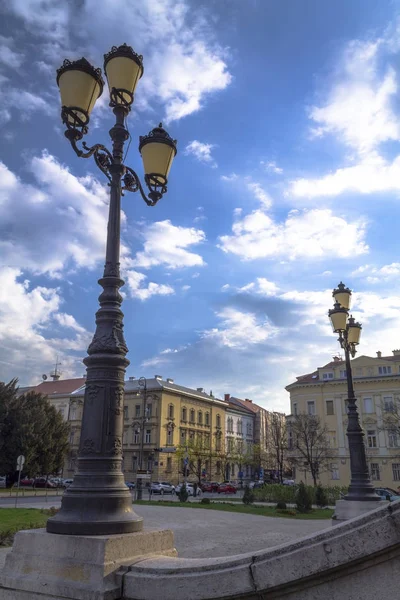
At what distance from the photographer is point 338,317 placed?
543 inches

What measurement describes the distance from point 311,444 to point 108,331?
151 feet

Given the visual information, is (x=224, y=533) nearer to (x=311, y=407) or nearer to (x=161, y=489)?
(x=161, y=489)

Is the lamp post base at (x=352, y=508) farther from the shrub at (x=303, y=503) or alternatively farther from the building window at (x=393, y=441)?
the building window at (x=393, y=441)

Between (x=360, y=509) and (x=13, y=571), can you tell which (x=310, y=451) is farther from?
(x=13, y=571)

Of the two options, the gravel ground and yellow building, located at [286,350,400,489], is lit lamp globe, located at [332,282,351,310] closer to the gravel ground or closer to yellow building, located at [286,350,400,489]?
the gravel ground

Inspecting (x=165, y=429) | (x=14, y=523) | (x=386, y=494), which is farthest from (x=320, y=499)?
(x=165, y=429)

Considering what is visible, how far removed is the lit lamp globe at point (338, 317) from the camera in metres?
13.8

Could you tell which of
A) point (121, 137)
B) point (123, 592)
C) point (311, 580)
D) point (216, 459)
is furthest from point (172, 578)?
point (216, 459)

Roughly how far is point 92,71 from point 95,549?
15.1 feet

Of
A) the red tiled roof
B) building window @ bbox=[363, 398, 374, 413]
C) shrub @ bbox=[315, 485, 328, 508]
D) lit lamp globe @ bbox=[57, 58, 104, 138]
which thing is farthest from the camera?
the red tiled roof

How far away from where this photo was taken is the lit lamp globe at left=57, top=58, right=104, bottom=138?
5.11 m

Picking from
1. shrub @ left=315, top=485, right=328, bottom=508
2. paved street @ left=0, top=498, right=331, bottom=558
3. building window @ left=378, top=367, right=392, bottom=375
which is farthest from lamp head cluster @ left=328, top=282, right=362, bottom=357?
building window @ left=378, top=367, right=392, bottom=375

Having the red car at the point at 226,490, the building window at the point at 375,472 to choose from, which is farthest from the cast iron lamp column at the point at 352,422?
the building window at the point at 375,472

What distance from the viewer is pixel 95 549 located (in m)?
3.60
